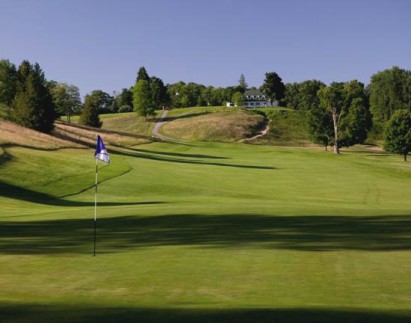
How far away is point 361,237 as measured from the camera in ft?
64.4

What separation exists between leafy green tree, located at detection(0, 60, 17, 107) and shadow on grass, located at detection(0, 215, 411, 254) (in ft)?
288

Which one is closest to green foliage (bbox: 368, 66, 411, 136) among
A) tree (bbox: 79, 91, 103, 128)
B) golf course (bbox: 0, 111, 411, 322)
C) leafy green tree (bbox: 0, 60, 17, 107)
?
tree (bbox: 79, 91, 103, 128)

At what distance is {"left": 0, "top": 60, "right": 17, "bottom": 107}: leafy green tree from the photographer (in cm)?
10400

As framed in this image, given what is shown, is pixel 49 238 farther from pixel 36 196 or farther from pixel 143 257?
pixel 36 196

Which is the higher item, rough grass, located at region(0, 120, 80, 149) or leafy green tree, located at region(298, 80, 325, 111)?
leafy green tree, located at region(298, 80, 325, 111)

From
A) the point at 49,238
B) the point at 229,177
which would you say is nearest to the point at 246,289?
the point at 49,238

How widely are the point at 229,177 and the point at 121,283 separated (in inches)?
1739

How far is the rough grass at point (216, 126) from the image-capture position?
12305 centimetres

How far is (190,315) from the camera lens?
8719mm

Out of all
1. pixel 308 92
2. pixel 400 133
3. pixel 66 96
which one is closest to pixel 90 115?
pixel 66 96

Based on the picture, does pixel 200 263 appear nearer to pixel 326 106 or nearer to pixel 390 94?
pixel 326 106

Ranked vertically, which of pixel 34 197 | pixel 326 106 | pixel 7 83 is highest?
pixel 7 83

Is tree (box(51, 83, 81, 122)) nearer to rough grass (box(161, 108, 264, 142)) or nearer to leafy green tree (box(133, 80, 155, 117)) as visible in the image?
leafy green tree (box(133, 80, 155, 117))

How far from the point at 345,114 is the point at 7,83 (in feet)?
241
